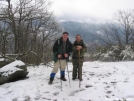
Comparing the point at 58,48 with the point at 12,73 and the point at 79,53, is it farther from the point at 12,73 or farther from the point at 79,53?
the point at 12,73

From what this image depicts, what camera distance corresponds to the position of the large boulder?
22.2 feet

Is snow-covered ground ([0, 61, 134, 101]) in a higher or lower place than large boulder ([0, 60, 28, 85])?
lower

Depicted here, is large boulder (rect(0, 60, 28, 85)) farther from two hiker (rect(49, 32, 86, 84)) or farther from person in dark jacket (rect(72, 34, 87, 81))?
person in dark jacket (rect(72, 34, 87, 81))

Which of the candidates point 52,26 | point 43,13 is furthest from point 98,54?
point 43,13

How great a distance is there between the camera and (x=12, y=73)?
6.94 meters

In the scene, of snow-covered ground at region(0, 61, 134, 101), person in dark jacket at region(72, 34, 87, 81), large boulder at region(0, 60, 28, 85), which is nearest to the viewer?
snow-covered ground at region(0, 61, 134, 101)

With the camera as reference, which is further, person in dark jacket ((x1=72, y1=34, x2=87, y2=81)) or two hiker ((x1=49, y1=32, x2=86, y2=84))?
person in dark jacket ((x1=72, y1=34, x2=87, y2=81))

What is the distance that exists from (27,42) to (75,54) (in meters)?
11.0

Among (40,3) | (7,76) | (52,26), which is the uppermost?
(40,3)

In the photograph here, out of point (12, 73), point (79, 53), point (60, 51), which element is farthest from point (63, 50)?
point (12, 73)

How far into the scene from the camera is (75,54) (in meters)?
7.16

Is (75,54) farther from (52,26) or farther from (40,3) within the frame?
(52,26)

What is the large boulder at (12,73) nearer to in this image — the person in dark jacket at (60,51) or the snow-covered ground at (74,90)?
the snow-covered ground at (74,90)

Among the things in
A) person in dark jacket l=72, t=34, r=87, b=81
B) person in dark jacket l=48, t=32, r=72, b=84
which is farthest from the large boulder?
person in dark jacket l=72, t=34, r=87, b=81
